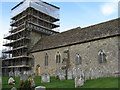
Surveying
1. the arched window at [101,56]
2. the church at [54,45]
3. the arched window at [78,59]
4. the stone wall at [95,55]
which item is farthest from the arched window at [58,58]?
the arched window at [101,56]

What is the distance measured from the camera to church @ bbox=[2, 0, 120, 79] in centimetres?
2278

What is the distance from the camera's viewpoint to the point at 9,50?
137 feet

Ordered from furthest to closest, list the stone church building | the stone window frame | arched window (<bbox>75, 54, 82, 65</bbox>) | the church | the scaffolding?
the scaffolding
the stone window frame
arched window (<bbox>75, 54, 82, 65</bbox>)
the church
the stone church building

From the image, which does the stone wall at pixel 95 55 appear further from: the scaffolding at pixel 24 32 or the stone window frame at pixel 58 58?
the scaffolding at pixel 24 32

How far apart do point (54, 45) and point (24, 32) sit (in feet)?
34.6

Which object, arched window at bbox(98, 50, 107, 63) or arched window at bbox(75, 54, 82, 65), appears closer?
arched window at bbox(98, 50, 107, 63)

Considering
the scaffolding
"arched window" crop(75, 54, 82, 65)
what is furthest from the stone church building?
the scaffolding

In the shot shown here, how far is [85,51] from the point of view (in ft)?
82.7

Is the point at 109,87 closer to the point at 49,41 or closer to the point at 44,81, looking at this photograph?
the point at 44,81

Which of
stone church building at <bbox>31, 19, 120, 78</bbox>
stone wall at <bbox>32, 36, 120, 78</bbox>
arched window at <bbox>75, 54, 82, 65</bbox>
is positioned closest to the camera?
stone wall at <bbox>32, 36, 120, 78</bbox>

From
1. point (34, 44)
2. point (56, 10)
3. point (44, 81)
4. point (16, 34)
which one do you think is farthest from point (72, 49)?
point (56, 10)

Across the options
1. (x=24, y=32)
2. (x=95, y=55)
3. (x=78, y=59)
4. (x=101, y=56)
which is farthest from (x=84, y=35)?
(x=24, y=32)

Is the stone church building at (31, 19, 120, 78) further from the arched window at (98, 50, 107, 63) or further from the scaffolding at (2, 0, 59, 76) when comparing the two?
→ the scaffolding at (2, 0, 59, 76)

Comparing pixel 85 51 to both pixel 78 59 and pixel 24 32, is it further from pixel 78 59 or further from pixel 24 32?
pixel 24 32
